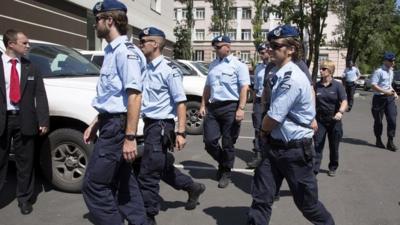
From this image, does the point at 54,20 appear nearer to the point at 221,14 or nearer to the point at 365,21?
the point at 365,21

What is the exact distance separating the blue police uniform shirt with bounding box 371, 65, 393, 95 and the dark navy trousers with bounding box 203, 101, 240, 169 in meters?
4.38

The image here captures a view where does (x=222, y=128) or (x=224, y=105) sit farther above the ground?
(x=224, y=105)

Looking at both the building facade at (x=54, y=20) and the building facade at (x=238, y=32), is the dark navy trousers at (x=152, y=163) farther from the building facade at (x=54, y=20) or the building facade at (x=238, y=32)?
the building facade at (x=238, y=32)

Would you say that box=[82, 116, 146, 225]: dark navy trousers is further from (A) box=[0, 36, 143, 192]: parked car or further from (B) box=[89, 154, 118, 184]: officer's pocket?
(A) box=[0, 36, 143, 192]: parked car

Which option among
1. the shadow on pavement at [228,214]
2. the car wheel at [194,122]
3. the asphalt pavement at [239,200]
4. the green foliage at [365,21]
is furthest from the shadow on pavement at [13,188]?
the green foliage at [365,21]

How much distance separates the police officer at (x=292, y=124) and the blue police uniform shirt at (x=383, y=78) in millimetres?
6143

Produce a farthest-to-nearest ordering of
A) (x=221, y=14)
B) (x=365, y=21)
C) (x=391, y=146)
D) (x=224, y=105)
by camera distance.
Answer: (x=221, y=14) < (x=365, y=21) < (x=391, y=146) < (x=224, y=105)

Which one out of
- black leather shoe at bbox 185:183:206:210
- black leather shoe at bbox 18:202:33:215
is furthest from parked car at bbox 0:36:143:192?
black leather shoe at bbox 185:183:206:210

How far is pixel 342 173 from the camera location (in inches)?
284

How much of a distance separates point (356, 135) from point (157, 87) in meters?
7.87

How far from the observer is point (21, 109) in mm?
4980

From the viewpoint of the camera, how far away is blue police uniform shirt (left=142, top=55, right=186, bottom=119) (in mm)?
4641

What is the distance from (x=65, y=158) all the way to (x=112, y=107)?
87.8 inches

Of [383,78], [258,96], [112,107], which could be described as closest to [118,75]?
[112,107]
